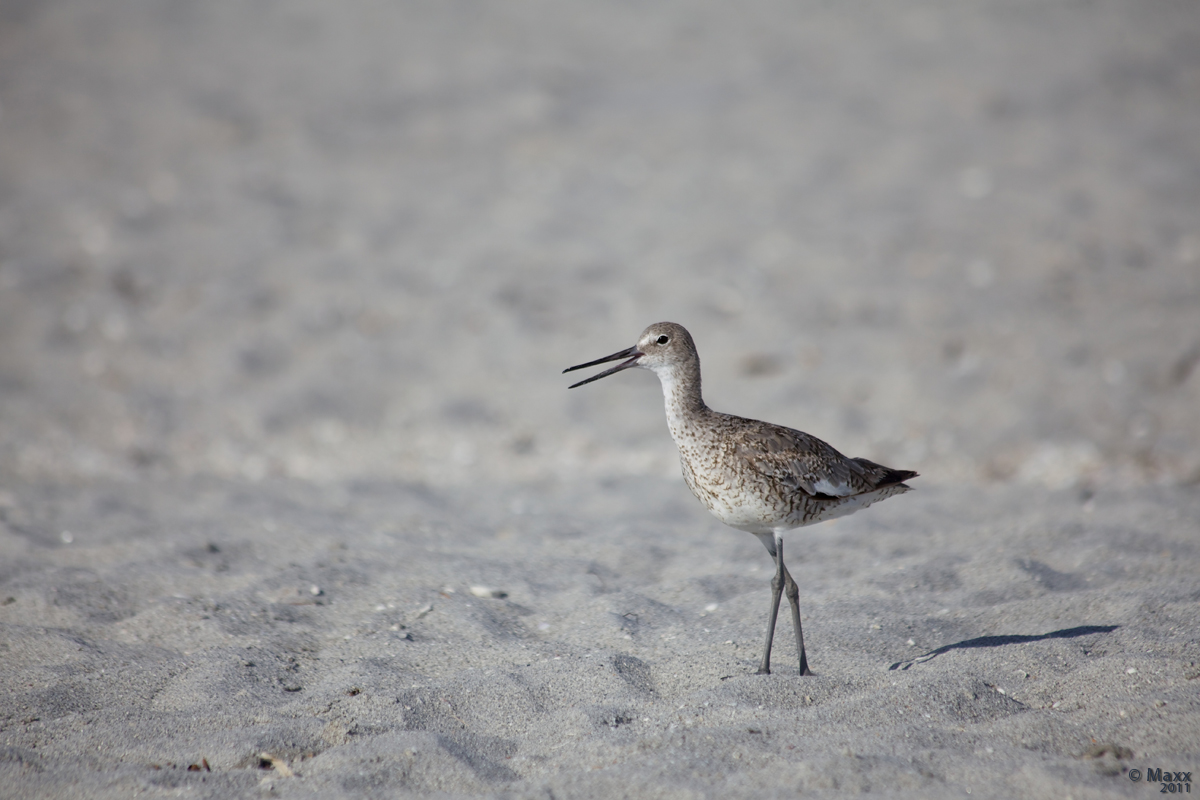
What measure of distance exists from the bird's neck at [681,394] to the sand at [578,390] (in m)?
1.06

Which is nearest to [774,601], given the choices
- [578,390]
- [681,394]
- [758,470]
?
[758,470]

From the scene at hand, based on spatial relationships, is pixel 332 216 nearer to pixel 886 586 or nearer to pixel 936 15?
pixel 886 586

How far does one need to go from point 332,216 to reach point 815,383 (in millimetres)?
5223

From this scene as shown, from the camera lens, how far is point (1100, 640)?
433 centimetres

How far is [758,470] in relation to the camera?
423cm

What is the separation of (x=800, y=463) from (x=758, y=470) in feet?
0.76

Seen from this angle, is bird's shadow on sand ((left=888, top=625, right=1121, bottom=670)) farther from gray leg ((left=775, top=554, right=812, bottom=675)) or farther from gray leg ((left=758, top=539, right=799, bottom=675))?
gray leg ((left=758, top=539, right=799, bottom=675))

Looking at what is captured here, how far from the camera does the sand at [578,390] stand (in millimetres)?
3797

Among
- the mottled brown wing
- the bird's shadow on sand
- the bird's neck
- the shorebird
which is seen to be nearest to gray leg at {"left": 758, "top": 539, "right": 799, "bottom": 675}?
the shorebird

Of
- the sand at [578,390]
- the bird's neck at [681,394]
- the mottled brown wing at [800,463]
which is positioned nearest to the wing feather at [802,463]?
the mottled brown wing at [800,463]

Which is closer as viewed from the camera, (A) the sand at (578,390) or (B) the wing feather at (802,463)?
(A) the sand at (578,390)

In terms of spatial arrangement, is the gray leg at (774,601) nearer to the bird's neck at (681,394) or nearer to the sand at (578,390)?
the sand at (578,390)

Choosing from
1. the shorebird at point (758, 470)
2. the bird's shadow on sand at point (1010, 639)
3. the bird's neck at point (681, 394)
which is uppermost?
the bird's neck at point (681, 394)

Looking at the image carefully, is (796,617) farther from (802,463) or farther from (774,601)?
(802,463)
